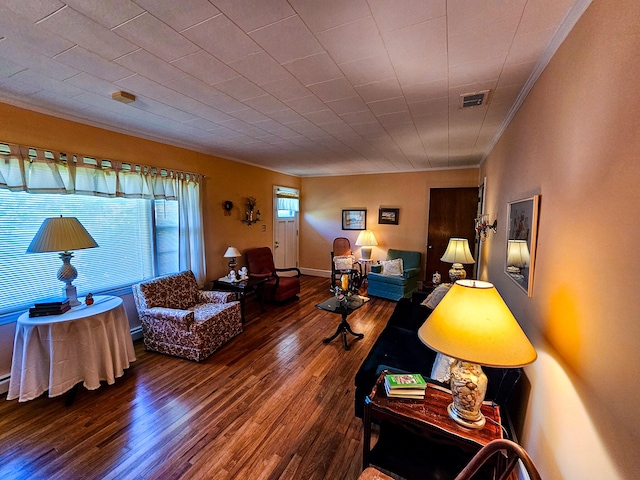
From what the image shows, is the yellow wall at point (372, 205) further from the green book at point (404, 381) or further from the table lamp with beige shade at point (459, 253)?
the green book at point (404, 381)

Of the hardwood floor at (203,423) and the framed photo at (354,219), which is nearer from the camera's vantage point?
the hardwood floor at (203,423)

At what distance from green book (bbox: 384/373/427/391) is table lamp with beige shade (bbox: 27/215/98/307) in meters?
2.68

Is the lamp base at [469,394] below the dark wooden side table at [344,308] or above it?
above

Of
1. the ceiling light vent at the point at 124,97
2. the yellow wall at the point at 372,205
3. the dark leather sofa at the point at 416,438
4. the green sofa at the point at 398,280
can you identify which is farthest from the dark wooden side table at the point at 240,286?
the yellow wall at the point at 372,205

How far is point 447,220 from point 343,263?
2313 mm

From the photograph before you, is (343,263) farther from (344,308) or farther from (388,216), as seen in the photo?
(344,308)

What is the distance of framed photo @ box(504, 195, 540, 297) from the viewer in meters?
1.64

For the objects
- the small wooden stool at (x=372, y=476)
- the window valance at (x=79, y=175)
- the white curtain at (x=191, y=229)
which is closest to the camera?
the small wooden stool at (x=372, y=476)

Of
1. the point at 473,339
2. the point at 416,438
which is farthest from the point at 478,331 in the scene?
the point at 416,438

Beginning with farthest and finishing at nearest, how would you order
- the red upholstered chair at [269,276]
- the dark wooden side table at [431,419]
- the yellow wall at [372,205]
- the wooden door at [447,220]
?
the yellow wall at [372,205], the wooden door at [447,220], the red upholstered chair at [269,276], the dark wooden side table at [431,419]

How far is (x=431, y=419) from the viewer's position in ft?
4.44

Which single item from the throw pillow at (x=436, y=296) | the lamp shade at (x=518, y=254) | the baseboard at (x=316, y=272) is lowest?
the baseboard at (x=316, y=272)

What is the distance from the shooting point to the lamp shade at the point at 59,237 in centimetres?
220

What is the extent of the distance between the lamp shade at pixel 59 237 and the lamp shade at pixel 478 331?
9.27 feet
